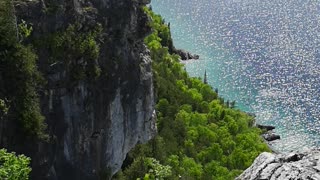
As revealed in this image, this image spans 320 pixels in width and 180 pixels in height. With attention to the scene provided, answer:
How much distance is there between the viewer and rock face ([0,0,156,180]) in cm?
3278

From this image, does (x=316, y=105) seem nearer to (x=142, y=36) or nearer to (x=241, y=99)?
(x=241, y=99)

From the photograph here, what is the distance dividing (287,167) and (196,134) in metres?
62.8

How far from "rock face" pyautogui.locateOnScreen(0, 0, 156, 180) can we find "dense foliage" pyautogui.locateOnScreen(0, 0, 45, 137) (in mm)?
1089

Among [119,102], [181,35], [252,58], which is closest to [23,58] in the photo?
[119,102]

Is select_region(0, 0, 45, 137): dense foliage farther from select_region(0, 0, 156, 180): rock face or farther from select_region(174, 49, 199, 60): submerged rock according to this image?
select_region(174, 49, 199, 60): submerged rock

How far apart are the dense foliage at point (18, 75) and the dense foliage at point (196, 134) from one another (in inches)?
954

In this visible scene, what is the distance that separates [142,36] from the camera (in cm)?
4309

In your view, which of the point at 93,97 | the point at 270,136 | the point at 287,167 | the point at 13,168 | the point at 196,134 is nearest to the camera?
the point at 287,167

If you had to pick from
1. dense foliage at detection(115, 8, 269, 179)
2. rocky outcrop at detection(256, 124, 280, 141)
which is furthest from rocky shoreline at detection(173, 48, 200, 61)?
rocky outcrop at detection(256, 124, 280, 141)

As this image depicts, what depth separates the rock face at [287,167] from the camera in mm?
14125

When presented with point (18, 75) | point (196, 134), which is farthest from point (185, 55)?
point (18, 75)

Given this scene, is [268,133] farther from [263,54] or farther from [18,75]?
[18,75]

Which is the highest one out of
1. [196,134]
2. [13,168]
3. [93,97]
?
[196,134]

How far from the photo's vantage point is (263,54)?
362 feet
